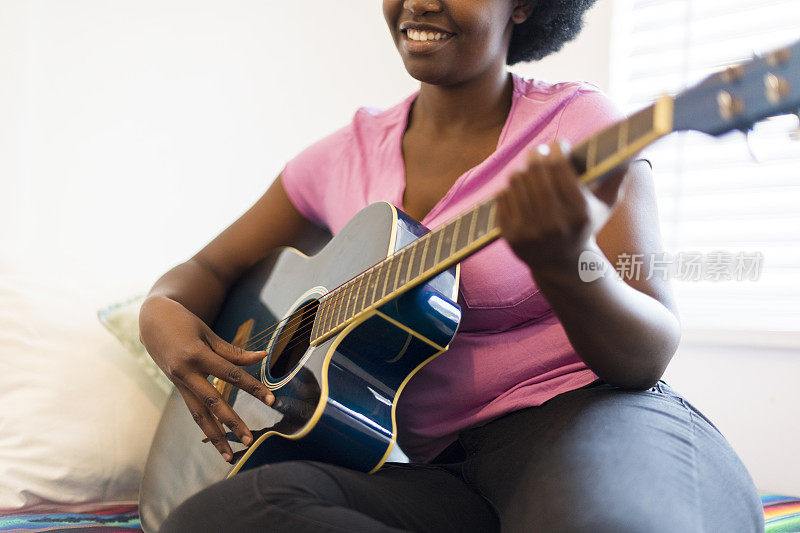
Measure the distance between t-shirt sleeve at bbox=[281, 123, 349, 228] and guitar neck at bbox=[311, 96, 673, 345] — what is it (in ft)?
1.29

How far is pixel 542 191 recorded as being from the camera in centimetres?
63

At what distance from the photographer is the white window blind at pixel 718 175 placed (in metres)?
1.65

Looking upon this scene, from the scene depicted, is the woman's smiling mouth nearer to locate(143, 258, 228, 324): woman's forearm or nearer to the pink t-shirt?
the pink t-shirt

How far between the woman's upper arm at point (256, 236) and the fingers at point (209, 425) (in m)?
0.31

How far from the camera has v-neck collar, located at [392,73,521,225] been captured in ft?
3.54

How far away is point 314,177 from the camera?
1348 millimetres

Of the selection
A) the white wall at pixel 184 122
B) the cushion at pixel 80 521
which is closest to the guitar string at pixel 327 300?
the cushion at pixel 80 521

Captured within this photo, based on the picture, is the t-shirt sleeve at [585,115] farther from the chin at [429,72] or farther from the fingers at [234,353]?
the fingers at [234,353]

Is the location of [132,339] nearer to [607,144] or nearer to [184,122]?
[184,122]

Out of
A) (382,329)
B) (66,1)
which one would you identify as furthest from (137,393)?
(66,1)

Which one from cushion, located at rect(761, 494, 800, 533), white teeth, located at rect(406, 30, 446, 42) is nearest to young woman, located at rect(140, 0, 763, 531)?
white teeth, located at rect(406, 30, 446, 42)

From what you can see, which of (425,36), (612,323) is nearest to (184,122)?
(425,36)

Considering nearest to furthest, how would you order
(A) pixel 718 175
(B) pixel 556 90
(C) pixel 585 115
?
(C) pixel 585 115
(B) pixel 556 90
(A) pixel 718 175

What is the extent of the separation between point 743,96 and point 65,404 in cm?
111
